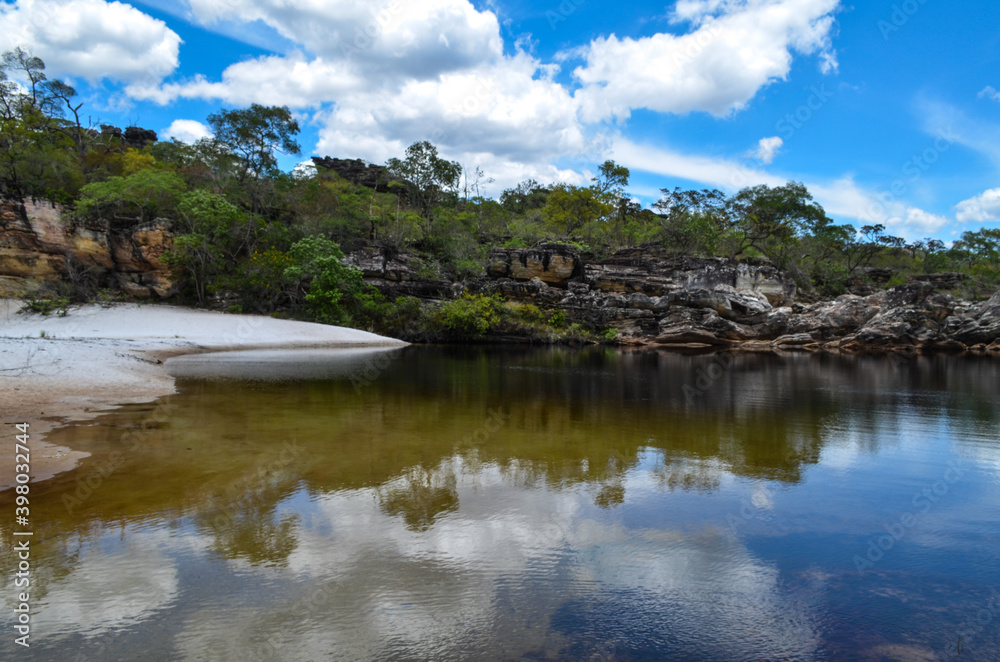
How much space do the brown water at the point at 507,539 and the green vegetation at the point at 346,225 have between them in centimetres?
2863

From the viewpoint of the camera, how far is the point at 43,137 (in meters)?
40.0

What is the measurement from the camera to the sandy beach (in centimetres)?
1008

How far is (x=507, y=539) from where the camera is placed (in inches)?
227

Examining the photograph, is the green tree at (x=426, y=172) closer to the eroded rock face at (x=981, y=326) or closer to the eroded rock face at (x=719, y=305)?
the eroded rock face at (x=719, y=305)

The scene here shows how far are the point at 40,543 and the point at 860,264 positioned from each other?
257ft

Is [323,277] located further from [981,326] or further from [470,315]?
[981,326]

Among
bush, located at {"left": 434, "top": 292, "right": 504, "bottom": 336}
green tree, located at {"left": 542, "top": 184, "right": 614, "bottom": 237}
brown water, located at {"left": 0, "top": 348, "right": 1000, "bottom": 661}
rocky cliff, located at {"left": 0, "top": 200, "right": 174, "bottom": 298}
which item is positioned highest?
green tree, located at {"left": 542, "top": 184, "right": 614, "bottom": 237}

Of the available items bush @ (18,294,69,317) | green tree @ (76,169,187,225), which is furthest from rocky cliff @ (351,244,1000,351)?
bush @ (18,294,69,317)

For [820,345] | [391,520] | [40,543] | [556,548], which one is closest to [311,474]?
[391,520]

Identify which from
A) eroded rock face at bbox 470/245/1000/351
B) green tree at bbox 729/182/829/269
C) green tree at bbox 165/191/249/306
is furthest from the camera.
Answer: green tree at bbox 729/182/829/269

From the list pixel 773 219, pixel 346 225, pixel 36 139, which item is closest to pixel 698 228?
pixel 773 219

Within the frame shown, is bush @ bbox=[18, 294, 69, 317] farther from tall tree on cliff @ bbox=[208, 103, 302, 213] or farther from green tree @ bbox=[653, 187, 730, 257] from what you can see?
green tree @ bbox=[653, 187, 730, 257]

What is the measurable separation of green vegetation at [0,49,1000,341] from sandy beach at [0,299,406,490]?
4.21 metres

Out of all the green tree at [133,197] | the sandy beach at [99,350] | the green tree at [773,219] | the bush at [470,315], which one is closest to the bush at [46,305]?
the sandy beach at [99,350]
